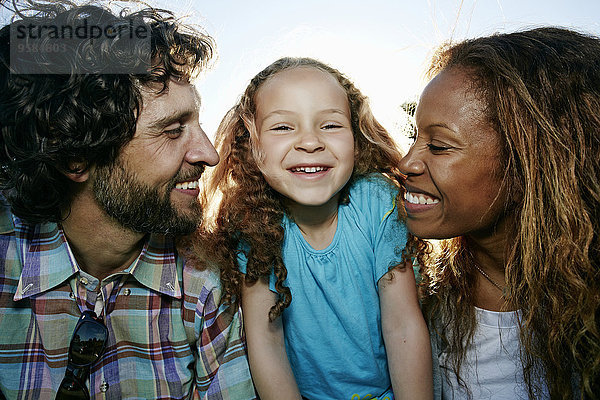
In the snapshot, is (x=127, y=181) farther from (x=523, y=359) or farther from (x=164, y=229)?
(x=523, y=359)

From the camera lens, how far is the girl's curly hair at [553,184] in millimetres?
1909

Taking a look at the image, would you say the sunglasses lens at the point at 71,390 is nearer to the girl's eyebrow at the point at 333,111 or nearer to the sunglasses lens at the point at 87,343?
the sunglasses lens at the point at 87,343

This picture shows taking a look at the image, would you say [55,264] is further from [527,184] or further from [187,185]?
[527,184]

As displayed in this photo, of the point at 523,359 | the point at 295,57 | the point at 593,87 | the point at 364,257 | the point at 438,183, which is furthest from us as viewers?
the point at 295,57

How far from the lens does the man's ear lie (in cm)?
228

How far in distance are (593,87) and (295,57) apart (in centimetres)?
155

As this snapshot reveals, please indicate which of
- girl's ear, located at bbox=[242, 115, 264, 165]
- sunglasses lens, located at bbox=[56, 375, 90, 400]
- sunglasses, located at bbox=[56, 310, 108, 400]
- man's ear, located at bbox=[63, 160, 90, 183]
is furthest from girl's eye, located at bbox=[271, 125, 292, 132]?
sunglasses lens, located at bbox=[56, 375, 90, 400]

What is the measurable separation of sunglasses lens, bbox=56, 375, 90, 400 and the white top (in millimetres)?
1818

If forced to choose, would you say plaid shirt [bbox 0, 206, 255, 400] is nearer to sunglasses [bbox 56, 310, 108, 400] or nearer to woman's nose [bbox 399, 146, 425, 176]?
sunglasses [bbox 56, 310, 108, 400]

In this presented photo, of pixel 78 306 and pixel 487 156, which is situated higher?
pixel 487 156

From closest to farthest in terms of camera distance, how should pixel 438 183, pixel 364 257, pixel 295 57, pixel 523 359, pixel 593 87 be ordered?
pixel 593 87 < pixel 438 183 < pixel 523 359 < pixel 364 257 < pixel 295 57

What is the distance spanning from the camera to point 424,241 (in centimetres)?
255

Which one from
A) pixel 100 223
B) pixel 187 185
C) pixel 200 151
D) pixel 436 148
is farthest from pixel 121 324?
pixel 436 148

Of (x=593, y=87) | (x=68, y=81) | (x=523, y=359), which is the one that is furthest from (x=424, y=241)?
(x=68, y=81)
